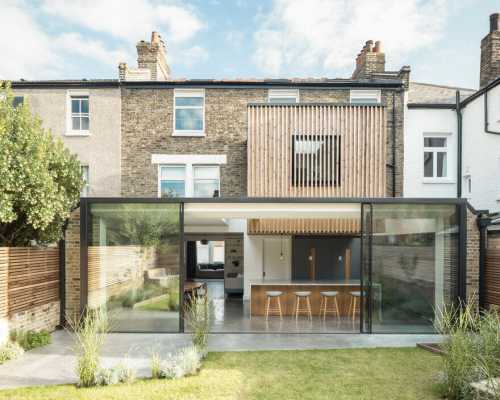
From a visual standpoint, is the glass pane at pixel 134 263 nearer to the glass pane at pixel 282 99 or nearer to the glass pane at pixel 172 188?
the glass pane at pixel 172 188

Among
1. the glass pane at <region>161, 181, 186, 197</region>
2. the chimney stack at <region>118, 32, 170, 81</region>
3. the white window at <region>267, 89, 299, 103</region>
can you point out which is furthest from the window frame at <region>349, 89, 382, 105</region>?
the chimney stack at <region>118, 32, 170, 81</region>

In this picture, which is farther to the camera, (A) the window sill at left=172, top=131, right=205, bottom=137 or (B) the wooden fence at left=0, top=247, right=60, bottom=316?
(A) the window sill at left=172, top=131, right=205, bottom=137

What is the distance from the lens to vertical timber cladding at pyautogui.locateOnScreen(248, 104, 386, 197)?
41.7 feet

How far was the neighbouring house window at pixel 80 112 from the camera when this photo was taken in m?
14.1

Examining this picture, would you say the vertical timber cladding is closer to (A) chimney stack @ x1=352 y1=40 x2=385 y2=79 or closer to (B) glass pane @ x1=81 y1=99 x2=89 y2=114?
(A) chimney stack @ x1=352 y1=40 x2=385 y2=79

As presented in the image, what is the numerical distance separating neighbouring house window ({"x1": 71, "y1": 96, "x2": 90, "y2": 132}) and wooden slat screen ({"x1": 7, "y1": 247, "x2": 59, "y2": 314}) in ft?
21.6

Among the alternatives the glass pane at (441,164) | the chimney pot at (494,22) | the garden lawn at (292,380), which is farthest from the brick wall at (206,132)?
the garden lawn at (292,380)

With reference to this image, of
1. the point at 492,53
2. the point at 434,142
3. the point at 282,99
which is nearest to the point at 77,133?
the point at 282,99

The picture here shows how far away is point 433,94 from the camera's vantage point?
15359mm

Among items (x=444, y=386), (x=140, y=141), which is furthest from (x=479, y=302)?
(x=140, y=141)

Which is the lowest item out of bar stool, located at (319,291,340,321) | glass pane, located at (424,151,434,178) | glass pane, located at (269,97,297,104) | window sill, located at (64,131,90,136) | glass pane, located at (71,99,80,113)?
bar stool, located at (319,291,340,321)

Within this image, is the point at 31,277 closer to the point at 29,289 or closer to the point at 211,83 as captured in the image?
the point at 29,289

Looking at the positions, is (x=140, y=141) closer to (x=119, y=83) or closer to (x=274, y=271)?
(x=119, y=83)

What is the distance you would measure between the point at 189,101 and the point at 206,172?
2.90 metres
